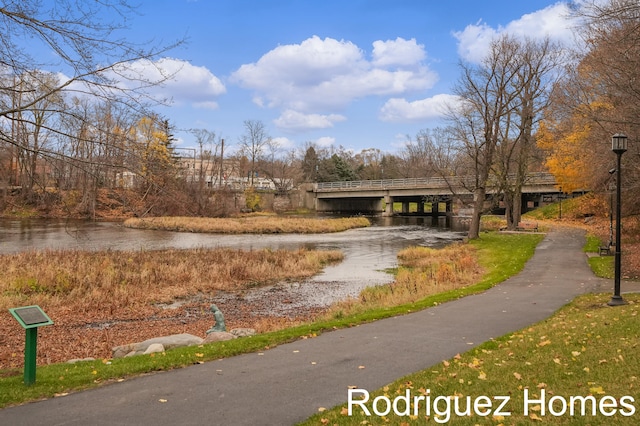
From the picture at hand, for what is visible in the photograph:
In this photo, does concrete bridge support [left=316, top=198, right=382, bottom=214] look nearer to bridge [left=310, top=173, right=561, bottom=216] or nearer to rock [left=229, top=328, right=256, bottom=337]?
bridge [left=310, top=173, right=561, bottom=216]

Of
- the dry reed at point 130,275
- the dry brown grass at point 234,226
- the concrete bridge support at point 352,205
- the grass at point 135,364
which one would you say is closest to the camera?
the grass at point 135,364

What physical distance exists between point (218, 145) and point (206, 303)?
80.6 meters

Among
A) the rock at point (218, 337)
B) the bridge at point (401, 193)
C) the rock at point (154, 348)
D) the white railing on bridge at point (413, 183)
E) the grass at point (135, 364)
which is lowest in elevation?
the rock at point (218, 337)

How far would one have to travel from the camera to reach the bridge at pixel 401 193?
2115 inches

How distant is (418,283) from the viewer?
718 inches

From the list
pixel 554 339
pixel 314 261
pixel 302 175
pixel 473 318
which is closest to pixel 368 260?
pixel 314 261

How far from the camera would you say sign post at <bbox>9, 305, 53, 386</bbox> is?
20.3ft

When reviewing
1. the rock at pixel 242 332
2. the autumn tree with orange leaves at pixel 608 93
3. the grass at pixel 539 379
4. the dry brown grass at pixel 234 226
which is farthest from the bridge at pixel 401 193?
the grass at pixel 539 379

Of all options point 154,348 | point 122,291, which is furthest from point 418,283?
point 154,348

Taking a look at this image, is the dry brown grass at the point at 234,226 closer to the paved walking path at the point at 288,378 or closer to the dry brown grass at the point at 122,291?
the dry brown grass at the point at 122,291

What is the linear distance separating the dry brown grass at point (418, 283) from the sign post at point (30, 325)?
739cm

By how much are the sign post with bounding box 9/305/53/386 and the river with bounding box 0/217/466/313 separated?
31.7 feet

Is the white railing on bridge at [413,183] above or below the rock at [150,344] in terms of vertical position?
above

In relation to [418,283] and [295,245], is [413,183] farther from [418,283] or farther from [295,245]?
[418,283]
